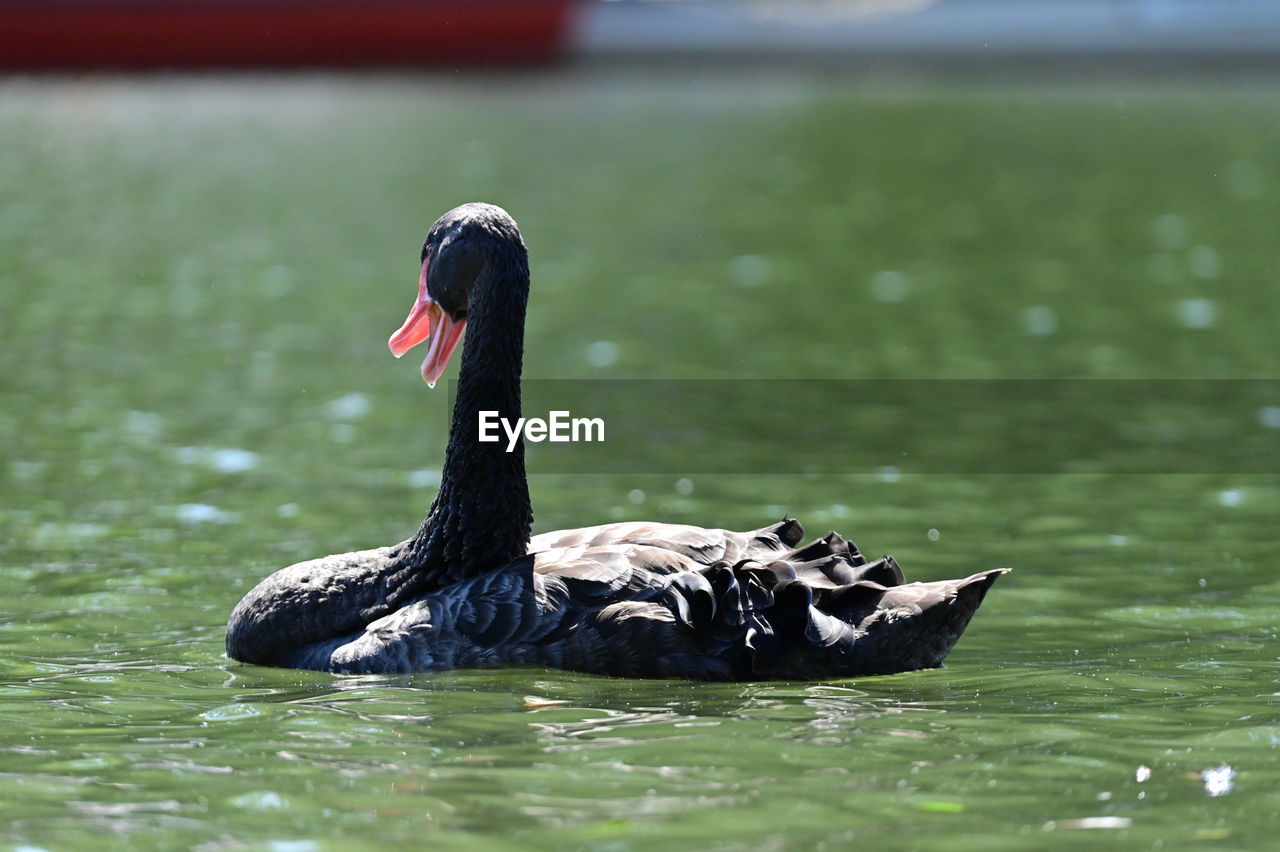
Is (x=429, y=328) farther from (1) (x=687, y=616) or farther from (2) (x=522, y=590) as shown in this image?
(1) (x=687, y=616)

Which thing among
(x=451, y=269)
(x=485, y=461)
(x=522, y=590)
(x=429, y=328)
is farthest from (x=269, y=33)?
(x=522, y=590)

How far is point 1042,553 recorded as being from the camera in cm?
962

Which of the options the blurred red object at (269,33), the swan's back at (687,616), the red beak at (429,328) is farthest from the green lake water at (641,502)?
the blurred red object at (269,33)

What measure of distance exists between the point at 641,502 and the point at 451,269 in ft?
11.0

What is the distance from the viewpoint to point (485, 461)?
7609 millimetres

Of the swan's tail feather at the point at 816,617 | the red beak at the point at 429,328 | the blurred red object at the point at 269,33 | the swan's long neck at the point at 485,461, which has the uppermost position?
the blurred red object at the point at 269,33

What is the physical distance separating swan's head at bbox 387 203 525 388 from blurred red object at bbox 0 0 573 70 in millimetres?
Answer: 46140

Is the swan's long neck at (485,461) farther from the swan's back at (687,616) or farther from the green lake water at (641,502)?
the green lake water at (641,502)

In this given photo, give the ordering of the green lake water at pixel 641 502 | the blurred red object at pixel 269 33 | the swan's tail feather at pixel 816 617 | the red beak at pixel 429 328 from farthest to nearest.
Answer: the blurred red object at pixel 269 33, the red beak at pixel 429 328, the swan's tail feather at pixel 816 617, the green lake water at pixel 641 502

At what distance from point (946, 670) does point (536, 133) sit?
31.6 metres

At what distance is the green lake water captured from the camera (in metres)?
5.52

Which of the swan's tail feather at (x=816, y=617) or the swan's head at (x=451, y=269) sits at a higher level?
the swan's head at (x=451, y=269)

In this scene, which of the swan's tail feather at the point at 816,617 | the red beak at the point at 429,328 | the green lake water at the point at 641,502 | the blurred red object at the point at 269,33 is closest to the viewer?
the green lake water at the point at 641,502

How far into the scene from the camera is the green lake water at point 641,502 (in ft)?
18.1
